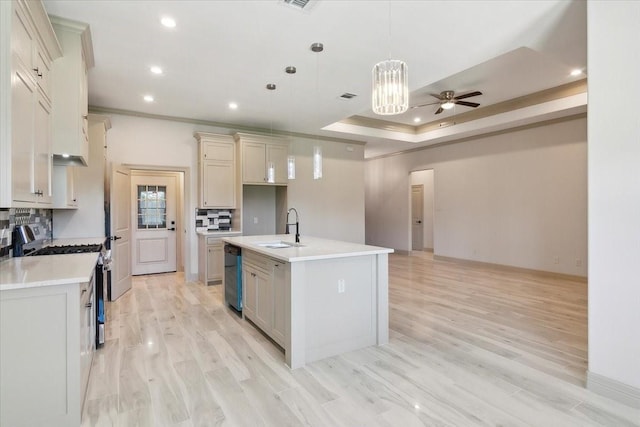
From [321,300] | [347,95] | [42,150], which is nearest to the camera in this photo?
[42,150]

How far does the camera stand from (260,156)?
603cm

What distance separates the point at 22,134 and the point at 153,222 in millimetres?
4666

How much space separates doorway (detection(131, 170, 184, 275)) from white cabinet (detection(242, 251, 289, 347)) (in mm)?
3557

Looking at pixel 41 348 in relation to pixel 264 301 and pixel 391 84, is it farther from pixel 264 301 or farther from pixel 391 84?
pixel 391 84

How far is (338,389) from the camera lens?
2.40 m

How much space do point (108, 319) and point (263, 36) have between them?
356 centimetres

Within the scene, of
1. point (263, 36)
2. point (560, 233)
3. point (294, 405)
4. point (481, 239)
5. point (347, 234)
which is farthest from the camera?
point (347, 234)

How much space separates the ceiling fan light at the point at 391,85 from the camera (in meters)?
2.23

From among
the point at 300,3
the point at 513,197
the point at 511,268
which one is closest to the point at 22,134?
the point at 300,3

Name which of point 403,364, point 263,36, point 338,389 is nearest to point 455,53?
point 263,36

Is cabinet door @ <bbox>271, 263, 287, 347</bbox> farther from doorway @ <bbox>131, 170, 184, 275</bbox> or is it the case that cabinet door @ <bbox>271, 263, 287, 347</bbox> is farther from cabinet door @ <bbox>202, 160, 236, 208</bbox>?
doorway @ <bbox>131, 170, 184, 275</bbox>

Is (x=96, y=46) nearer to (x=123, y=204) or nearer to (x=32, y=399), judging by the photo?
(x=123, y=204)

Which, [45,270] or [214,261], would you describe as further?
[214,261]

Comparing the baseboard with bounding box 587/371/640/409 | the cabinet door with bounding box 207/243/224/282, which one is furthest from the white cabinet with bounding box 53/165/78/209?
the baseboard with bounding box 587/371/640/409
